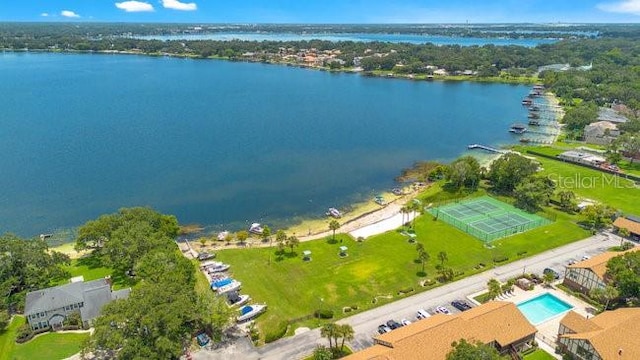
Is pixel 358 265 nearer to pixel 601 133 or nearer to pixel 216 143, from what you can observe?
pixel 216 143

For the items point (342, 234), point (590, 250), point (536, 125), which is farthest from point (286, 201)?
point (536, 125)

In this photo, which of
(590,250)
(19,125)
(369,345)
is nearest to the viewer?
(369,345)

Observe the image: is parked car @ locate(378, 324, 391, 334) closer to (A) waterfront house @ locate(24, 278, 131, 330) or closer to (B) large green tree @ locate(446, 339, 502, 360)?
(B) large green tree @ locate(446, 339, 502, 360)

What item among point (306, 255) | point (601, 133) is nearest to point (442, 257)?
point (306, 255)

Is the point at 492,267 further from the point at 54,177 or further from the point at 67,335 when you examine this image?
the point at 54,177

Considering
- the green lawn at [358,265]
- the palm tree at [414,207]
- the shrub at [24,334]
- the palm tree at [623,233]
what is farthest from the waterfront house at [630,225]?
the shrub at [24,334]

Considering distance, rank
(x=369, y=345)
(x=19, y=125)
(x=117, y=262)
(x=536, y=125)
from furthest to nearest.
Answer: (x=536, y=125) → (x=19, y=125) → (x=117, y=262) → (x=369, y=345)

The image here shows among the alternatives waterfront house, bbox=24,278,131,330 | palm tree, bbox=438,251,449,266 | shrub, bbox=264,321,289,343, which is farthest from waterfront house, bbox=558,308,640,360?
waterfront house, bbox=24,278,131,330
